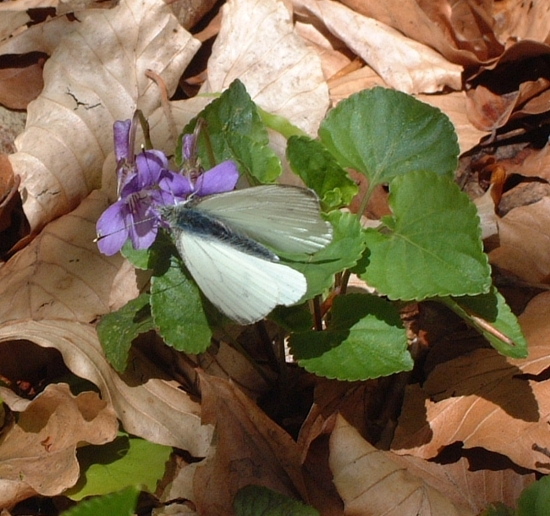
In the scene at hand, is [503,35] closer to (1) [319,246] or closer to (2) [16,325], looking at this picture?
(1) [319,246]

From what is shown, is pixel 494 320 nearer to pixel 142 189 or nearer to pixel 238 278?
pixel 238 278

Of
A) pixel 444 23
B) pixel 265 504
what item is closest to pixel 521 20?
pixel 444 23

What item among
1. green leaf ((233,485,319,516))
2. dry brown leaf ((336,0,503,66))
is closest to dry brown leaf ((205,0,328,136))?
dry brown leaf ((336,0,503,66))

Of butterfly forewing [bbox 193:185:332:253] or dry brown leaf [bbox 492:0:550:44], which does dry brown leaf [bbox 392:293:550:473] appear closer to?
butterfly forewing [bbox 193:185:332:253]

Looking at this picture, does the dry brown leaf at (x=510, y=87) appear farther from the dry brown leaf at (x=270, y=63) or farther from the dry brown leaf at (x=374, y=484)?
the dry brown leaf at (x=374, y=484)

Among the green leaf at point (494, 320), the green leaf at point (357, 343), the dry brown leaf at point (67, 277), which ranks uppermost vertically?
the green leaf at point (357, 343)

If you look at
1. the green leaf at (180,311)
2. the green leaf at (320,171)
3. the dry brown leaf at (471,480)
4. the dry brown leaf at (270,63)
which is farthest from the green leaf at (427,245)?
the dry brown leaf at (270,63)

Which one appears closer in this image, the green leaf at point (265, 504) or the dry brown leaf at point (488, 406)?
the green leaf at point (265, 504)
